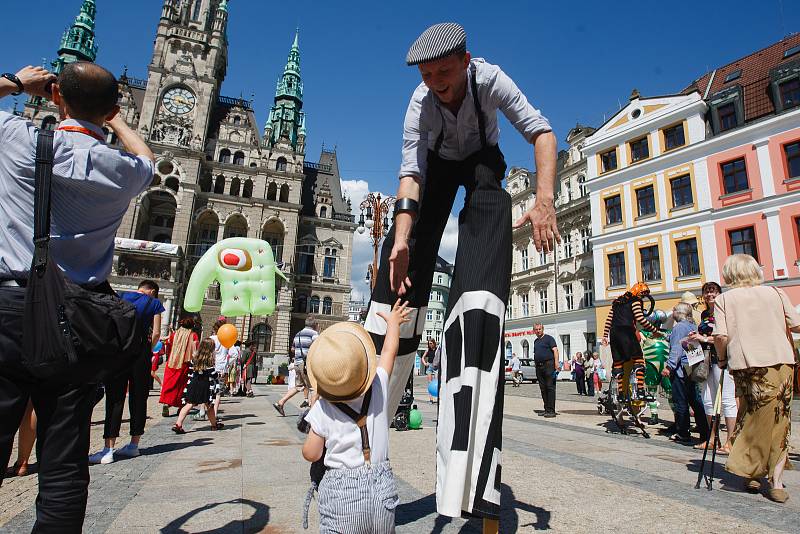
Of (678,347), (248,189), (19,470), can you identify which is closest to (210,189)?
(248,189)

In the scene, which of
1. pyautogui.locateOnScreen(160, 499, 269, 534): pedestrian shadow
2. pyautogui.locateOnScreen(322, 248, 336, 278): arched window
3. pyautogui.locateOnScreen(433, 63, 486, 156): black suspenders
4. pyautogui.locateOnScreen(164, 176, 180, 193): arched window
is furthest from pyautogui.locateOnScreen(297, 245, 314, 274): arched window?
pyautogui.locateOnScreen(433, 63, 486, 156): black suspenders

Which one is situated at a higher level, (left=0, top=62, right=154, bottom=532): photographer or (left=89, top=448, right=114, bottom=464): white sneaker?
(left=0, top=62, right=154, bottom=532): photographer

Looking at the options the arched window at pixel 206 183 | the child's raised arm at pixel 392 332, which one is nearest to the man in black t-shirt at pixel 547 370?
the child's raised arm at pixel 392 332

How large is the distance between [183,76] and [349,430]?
47.4 m

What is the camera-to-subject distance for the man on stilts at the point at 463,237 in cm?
171

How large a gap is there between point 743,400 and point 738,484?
0.60 m

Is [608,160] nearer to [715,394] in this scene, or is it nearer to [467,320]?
[715,394]

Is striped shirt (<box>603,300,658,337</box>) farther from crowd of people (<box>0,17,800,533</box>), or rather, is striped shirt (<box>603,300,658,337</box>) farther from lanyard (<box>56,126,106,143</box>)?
lanyard (<box>56,126,106,143</box>)

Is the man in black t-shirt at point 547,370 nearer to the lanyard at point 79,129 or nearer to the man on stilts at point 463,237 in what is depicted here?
the man on stilts at point 463,237

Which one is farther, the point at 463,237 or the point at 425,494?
the point at 425,494

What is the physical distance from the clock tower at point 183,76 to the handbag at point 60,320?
1683 inches

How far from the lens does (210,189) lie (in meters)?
41.8

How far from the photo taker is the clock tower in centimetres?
3953

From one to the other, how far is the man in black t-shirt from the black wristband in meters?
6.68
